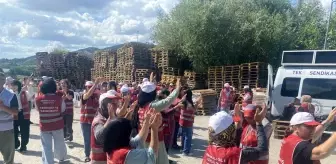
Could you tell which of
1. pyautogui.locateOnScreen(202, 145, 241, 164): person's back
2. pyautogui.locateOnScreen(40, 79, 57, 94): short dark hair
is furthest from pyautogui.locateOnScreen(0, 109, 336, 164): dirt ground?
pyautogui.locateOnScreen(202, 145, 241, 164): person's back

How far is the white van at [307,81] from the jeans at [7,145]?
7.94 meters

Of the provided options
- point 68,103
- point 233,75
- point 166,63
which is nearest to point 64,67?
point 166,63

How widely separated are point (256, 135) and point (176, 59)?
57.3 feet

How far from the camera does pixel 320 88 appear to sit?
10016mm

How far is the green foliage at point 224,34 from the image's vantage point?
19531 millimetres

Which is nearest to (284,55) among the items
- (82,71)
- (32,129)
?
(32,129)

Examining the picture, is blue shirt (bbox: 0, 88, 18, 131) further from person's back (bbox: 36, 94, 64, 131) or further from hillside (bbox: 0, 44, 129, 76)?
hillside (bbox: 0, 44, 129, 76)

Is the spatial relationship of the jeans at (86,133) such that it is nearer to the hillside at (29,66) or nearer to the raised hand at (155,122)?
the hillside at (29,66)

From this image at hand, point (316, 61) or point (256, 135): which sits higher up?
point (316, 61)

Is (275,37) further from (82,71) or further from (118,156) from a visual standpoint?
(118,156)

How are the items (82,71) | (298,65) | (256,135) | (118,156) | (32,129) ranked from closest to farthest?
(118,156) → (256,135) → (298,65) → (32,129) → (82,71)

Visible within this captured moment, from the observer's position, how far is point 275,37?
20.0 meters

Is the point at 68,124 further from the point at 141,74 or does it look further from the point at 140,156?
the point at 141,74

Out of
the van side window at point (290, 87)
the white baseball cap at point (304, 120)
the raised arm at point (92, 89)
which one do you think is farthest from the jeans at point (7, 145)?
the van side window at point (290, 87)
